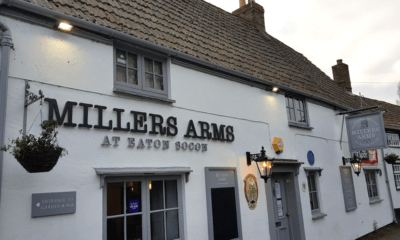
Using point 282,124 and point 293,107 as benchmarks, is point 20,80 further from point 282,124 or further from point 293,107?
point 293,107

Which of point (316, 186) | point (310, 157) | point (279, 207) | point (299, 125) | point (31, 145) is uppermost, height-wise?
point (299, 125)

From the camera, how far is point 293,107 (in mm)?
10930

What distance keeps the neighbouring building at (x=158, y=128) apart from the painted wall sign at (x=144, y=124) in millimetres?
22

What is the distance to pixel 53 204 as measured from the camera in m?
4.96

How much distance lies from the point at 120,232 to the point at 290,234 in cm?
581

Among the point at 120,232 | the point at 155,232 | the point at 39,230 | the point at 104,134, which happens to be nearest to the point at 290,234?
the point at 155,232

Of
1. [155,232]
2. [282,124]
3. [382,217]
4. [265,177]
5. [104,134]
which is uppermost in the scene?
[282,124]

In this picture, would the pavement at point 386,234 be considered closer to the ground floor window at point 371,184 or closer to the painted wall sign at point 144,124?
the ground floor window at point 371,184

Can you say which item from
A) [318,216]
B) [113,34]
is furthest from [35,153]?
[318,216]

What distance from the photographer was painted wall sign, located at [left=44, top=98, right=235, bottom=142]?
5.34 meters

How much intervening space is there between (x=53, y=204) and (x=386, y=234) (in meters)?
12.8

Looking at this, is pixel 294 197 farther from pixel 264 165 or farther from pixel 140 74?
pixel 140 74

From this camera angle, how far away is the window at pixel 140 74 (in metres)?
6.48

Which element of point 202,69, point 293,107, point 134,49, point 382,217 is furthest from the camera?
point 382,217
